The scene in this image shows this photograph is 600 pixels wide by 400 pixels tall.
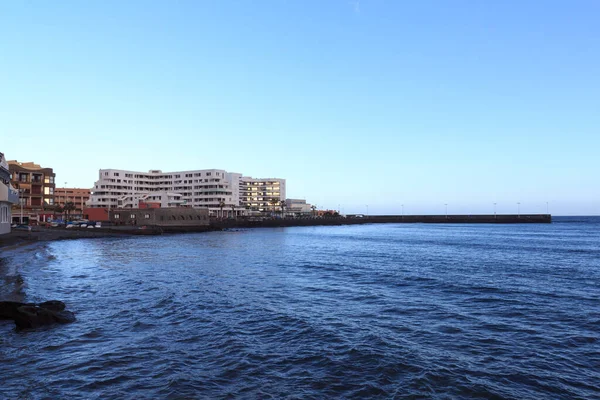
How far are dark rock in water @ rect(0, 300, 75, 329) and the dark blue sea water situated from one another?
0.73 meters

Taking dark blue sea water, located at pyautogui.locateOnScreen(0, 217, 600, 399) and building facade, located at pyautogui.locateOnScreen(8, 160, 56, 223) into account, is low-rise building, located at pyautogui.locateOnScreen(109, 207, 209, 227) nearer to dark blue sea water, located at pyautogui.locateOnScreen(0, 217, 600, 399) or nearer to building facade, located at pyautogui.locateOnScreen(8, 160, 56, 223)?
building facade, located at pyautogui.locateOnScreen(8, 160, 56, 223)

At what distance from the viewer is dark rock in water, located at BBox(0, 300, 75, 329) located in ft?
62.7

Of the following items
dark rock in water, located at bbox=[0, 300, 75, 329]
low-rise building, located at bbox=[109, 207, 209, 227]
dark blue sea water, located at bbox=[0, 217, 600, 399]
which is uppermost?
low-rise building, located at bbox=[109, 207, 209, 227]

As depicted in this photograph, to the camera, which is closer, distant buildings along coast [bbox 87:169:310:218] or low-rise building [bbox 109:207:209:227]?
low-rise building [bbox 109:207:209:227]

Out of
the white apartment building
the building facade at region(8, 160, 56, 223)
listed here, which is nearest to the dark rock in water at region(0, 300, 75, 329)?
the building facade at region(8, 160, 56, 223)

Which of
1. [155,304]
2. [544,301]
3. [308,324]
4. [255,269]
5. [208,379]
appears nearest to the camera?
[208,379]

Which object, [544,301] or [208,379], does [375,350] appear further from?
[544,301]

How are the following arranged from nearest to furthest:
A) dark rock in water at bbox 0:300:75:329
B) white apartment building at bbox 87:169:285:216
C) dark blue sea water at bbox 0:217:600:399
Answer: dark blue sea water at bbox 0:217:600:399
dark rock in water at bbox 0:300:75:329
white apartment building at bbox 87:169:285:216

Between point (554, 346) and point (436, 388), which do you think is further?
point (554, 346)

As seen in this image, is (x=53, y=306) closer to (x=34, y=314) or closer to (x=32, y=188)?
(x=34, y=314)

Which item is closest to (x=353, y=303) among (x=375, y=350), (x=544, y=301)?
(x=375, y=350)

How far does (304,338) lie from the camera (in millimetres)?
18562

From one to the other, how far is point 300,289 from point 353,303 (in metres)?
6.16

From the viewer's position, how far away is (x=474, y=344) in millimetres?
17812
